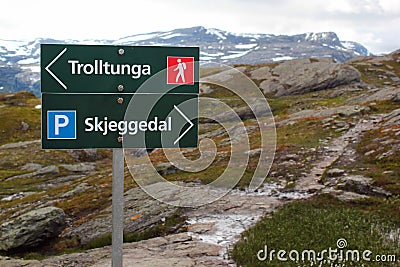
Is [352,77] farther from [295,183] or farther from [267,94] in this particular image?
[295,183]

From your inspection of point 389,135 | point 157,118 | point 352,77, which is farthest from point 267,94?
point 157,118

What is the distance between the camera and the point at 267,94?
96.8 meters

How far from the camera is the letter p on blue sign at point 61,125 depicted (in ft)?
28.2

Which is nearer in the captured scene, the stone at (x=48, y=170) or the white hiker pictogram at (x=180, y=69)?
the white hiker pictogram at (x=180, y=69)

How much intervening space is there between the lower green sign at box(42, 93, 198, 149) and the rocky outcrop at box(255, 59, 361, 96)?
8896 centimetres

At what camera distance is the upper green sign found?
8633 millimetres

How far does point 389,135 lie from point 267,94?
2581 inches

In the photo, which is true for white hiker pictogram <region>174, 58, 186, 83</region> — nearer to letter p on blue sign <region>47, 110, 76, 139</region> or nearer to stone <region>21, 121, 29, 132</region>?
letter p on blue sign <region>47, 110, 76, 139</region>

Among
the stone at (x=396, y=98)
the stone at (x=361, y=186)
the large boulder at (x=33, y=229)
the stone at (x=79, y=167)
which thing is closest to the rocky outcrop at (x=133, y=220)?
the large boulder at (x=33, y=229)

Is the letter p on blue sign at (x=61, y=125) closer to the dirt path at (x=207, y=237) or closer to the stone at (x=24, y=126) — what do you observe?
the dirt path at (x=207, y=237)

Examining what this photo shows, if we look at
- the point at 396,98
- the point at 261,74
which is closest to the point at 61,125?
the point at 396,98

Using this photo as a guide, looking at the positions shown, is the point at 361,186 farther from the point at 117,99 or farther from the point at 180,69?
the point at 117,99

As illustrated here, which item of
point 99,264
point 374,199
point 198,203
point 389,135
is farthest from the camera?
point 389,135

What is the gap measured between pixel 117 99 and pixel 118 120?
0.46m
